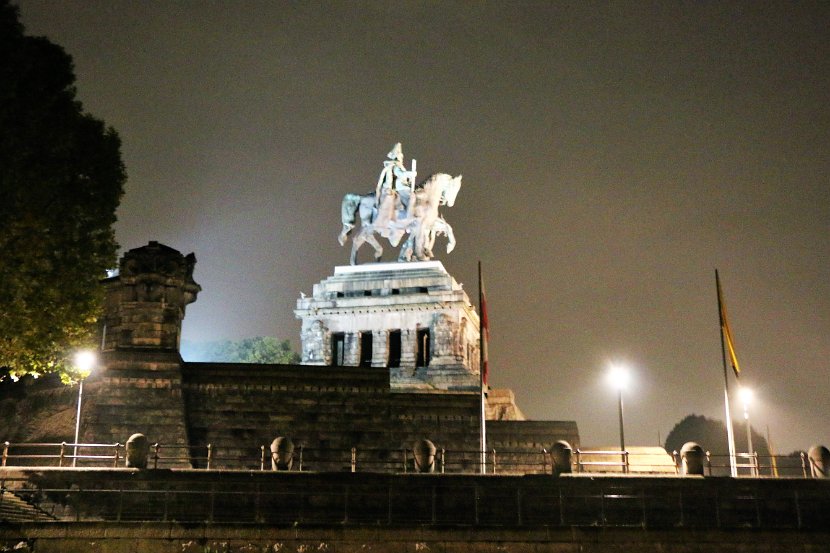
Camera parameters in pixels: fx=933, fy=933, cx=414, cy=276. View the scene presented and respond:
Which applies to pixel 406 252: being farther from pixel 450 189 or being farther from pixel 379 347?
pixel 379 347

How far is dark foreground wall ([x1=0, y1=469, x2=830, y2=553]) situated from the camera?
21188mm

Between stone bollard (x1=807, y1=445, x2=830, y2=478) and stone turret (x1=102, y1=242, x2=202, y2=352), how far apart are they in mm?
23084

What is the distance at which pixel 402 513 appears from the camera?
79.2 ft

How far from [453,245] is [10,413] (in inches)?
1189

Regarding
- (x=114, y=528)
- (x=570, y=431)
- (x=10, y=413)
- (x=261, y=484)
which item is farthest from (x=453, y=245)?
(x=114, y=528)

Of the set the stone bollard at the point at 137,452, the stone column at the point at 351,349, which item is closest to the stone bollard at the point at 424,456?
the stone bollard at the point at 137,452

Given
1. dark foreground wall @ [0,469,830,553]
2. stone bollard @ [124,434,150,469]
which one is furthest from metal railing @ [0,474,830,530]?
stone bollard @ [124,434,150,469]

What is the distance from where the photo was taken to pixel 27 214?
25.3 m

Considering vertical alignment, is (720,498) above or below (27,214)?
below

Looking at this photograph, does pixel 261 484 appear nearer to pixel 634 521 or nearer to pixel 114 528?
pixel 114 528

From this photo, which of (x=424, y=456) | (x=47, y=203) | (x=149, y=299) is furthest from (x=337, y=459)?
(x=47, y=203)

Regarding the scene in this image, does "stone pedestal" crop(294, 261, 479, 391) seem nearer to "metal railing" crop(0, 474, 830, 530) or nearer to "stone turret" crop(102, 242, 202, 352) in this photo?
"stone turret" crop(102, 242, 202, 352)

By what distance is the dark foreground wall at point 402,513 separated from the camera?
21188 millimetres

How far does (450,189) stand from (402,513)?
35.6 meters
